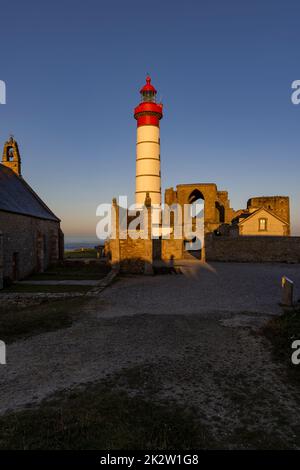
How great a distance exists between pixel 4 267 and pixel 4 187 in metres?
6.81

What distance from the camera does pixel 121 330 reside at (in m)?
8.32

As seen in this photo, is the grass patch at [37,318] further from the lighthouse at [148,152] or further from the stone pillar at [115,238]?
the lighthouse at [148,152]

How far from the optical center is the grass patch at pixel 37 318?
8369 mm

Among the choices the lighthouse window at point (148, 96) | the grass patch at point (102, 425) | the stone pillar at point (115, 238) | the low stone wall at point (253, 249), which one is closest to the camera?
the grass patch at point (102, 425)

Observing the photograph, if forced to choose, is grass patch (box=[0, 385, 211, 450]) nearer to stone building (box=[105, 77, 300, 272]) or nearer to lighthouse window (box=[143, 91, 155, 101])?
stone building (box=[105, 77, 300, 272])

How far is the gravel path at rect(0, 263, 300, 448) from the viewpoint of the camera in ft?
14.3

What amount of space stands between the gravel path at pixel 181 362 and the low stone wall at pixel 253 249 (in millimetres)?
15981

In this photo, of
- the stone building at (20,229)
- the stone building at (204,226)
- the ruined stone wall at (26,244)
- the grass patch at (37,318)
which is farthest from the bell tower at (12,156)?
the grass patch at (37,318)

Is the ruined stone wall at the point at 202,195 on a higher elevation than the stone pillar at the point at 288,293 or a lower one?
higher

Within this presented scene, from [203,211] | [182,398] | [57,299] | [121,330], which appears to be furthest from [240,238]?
[182,398]

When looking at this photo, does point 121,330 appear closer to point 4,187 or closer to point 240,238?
point 4,187

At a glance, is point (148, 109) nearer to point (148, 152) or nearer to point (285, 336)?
point (148, 152)

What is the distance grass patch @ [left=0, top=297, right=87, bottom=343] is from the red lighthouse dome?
93.4 ft

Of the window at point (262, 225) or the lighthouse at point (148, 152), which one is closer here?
the window at point (262, 225)
